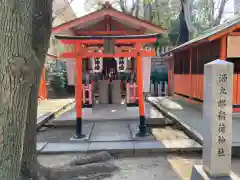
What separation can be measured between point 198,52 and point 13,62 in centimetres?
1032

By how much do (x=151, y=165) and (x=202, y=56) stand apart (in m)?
7.05

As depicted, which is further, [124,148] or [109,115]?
[109,115]

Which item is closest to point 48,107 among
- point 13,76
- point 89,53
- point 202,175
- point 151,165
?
point 89,53

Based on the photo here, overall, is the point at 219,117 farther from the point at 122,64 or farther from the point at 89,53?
the point at 122,64

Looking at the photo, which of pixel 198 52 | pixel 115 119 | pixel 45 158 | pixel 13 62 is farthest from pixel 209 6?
pixel 13 62

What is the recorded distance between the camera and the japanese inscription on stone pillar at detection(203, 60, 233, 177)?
3861mm

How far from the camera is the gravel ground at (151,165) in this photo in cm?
A: 494

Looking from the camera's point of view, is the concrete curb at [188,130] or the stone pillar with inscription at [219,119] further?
the concrete curb at [188,130]

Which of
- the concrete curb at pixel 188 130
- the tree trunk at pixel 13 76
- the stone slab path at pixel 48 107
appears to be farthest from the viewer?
the stone slab path at pixel 48 107

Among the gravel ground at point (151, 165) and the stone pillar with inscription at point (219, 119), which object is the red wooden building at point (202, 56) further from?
the stone pillar with inscription at point (219, 119)

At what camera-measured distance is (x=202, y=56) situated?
1116cm

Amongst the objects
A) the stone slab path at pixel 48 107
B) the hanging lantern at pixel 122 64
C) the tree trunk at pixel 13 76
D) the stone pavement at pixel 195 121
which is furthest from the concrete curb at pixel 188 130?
the stone slab path at pixel 48 107

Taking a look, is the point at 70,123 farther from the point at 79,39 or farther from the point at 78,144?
the point at 79,39

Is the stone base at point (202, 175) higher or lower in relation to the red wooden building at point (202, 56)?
lower
